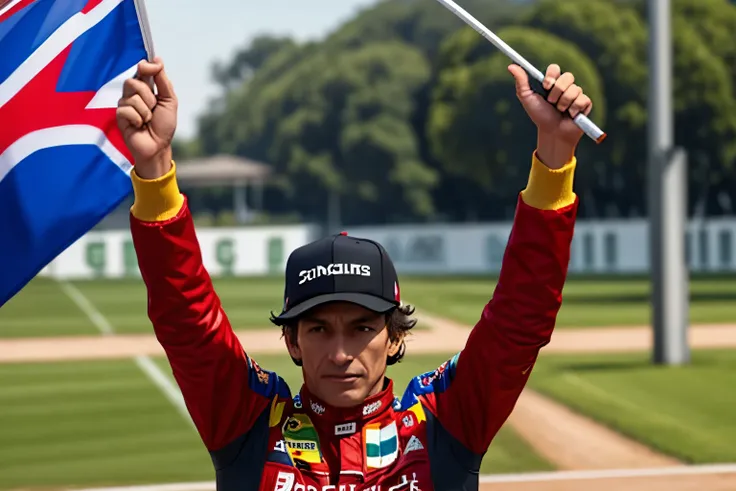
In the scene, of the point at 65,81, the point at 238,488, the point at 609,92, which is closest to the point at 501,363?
the point at 238,488

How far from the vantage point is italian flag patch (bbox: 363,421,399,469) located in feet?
10.9

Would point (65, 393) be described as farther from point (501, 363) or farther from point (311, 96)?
point (311, 96)

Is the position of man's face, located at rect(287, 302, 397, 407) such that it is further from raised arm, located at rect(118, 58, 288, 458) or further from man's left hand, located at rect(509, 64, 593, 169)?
man's left hand, located at rect(509, 64, 593, 169)

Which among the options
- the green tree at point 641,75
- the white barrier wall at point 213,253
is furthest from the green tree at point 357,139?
the green tree at point 641,75

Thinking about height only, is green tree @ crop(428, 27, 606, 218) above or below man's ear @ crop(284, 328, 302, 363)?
above

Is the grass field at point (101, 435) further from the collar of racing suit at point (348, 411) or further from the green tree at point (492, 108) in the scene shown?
the green tree at point (492, 108)

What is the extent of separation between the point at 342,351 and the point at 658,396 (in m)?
10.8

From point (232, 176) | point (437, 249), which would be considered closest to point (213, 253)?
point (437, 249)

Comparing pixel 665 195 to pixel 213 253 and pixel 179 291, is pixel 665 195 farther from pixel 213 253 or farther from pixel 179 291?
pixel 213 253

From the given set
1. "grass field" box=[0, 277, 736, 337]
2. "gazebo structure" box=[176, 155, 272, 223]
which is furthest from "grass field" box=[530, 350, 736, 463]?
"gazebo structure" box=[176, 155, 272, 223]

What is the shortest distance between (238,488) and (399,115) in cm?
6617

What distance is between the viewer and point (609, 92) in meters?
40.5

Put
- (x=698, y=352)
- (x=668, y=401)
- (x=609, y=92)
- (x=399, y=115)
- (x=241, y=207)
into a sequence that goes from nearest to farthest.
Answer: (x=668, y=401) < (x=698, y=352) < (x=609, y=92) < (x=399, y=115) < (x=241, y=207)

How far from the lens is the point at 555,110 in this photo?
3064 mm
